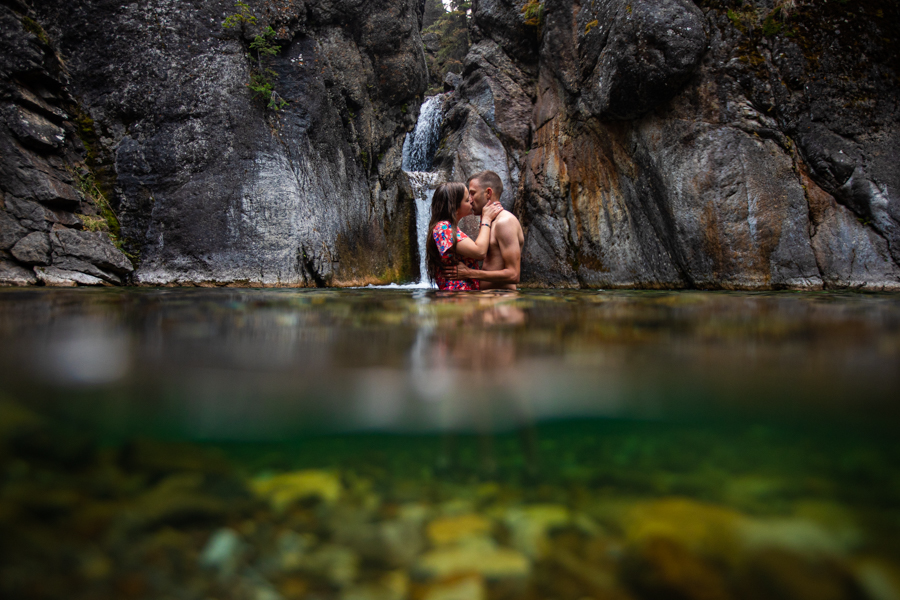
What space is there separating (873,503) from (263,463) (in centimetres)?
A: 89

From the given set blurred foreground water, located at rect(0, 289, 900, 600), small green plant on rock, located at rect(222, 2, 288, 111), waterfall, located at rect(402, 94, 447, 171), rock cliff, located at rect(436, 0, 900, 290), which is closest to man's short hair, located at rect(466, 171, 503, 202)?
rock cliff, located at rect(436, 0, 900, 290)

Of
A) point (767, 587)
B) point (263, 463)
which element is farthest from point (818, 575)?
point (263, 463)

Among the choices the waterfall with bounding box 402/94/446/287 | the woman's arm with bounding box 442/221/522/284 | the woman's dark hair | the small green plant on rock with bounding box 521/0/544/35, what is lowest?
the woman's arm with bounding box 442/221/522/284

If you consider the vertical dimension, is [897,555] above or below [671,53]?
below

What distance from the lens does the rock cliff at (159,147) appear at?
A: 17.4 feet

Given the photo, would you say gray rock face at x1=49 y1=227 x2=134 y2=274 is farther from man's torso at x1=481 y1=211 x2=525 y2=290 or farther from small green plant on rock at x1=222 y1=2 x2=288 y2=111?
man's torso at x1=481 y1=211 x2=525 y2=290

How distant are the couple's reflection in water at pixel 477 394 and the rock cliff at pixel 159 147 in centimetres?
557

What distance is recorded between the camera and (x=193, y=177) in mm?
A: 6148

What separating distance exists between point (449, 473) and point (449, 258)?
3722 millimetres

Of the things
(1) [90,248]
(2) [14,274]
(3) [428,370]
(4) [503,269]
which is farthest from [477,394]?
(1) [90,248]

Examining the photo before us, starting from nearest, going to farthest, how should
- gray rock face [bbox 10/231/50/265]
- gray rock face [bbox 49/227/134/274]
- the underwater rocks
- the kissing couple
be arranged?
1. the underwater rocks
2. the kissing couple
3. gray rock face [bbox 10/231/50/265]
4. gray rock face [bbox 49/227/134/274]

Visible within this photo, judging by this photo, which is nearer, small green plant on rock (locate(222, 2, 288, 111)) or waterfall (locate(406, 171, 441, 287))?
small green plant on rock (locate(222, 2, 288, 111))

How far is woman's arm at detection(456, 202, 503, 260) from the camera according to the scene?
4.16 metres

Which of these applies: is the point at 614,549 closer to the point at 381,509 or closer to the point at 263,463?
the point at 381,509
